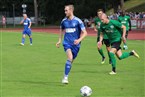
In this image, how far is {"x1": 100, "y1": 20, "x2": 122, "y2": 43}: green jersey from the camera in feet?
42.0

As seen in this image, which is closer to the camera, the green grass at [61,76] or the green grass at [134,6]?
the green grass at [61,76]

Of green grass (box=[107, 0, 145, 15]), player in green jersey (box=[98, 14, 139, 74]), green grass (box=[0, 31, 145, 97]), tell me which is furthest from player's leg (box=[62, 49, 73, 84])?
green grass (box=[107, 0, 145, 15])

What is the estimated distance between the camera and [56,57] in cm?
1805

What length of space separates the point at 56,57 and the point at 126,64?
3.83 metres

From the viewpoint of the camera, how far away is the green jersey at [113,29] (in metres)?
12.8

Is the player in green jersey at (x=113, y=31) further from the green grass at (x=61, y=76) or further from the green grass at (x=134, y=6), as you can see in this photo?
the green grass at (x=134, y=6)

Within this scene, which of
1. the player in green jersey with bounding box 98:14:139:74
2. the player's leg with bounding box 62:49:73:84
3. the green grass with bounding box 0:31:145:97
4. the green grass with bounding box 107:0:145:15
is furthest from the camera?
the green grass with bounding box 107:0:145:15

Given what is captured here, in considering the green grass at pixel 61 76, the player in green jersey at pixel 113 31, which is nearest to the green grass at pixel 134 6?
the green grass at pixel 61 76

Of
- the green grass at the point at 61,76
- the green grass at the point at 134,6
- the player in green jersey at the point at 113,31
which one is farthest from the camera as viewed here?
the green grass at the point at 134,6

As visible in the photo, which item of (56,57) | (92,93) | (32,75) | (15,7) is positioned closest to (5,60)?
(56,57)

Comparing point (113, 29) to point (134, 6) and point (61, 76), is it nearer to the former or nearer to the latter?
point (61, 76)

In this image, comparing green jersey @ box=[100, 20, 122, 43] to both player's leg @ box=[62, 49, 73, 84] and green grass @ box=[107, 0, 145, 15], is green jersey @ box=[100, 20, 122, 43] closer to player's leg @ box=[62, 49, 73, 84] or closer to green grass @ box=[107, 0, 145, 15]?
player's leg @ box=[62, 49, 73, 84]

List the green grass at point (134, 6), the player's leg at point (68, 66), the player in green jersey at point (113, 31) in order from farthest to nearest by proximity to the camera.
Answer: the green grass at point (134, 6) < the player in green jersey at point (113, 31) < the player's leg at point (68, 66)

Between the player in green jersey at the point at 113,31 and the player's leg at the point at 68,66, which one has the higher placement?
the player in green jersey at the point at 113,31
